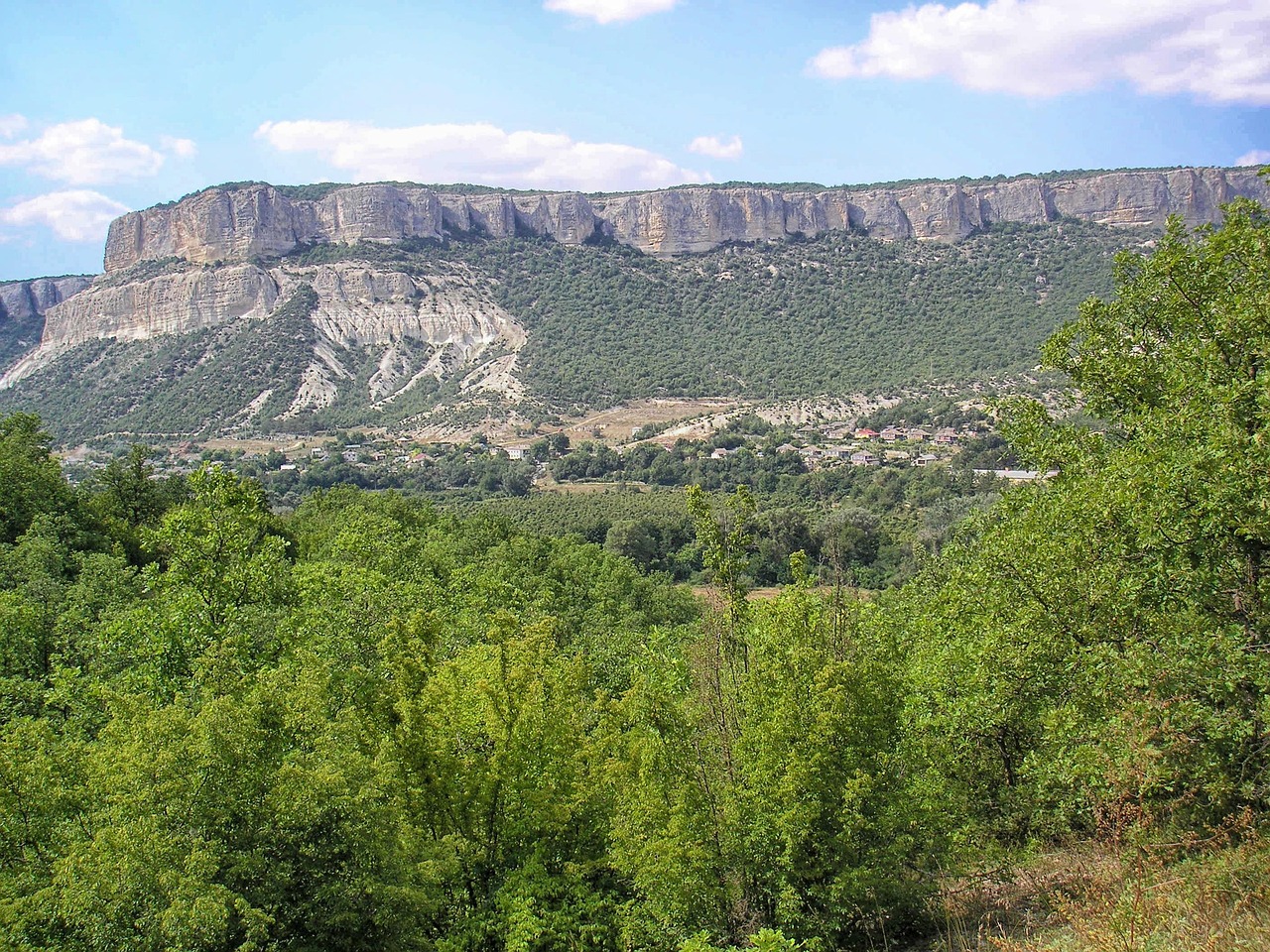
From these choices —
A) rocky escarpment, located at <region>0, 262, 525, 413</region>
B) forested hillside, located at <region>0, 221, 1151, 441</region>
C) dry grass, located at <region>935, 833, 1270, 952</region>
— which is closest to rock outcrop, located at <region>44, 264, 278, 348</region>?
rocky escarpment, located at <region>0, 262, 525, 413</region>

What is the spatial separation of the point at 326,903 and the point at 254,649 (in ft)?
20.5

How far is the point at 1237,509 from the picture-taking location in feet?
23.3

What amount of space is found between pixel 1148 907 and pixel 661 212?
125m

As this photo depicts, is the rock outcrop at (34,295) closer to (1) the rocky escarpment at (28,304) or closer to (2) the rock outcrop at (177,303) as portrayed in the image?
(1) the rocky escarpment at (28,304)

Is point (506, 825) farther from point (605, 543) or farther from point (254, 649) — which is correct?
point (605, 543)

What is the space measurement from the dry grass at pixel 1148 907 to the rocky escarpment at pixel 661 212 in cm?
11828

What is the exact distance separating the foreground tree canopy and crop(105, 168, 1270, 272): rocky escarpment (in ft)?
371

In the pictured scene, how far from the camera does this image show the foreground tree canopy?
6992 mm

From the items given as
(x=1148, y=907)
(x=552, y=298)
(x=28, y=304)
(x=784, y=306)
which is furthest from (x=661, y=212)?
(x=1148, y=907)

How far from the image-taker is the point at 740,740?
28.6 feet

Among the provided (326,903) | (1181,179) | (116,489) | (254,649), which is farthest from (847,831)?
(1181,179)

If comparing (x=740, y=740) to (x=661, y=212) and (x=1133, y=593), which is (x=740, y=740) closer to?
(x=1133, y=593)

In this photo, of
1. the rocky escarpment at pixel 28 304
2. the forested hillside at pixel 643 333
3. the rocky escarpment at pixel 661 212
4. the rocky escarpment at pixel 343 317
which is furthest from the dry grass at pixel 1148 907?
the rocky escarpment at pixel 28 304

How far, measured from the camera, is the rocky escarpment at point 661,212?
11144cm
